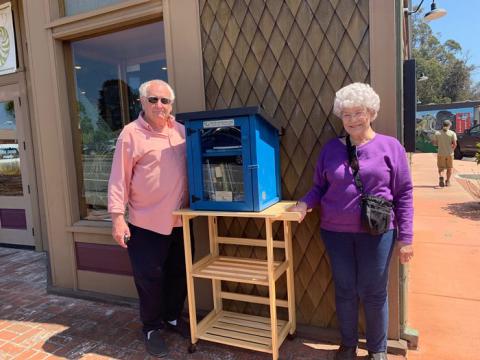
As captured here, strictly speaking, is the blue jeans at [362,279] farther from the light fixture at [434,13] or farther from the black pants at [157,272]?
the light fixture at [434,13]

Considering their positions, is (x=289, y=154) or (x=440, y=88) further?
(x=440, y=88)

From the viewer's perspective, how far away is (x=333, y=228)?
2.30 m

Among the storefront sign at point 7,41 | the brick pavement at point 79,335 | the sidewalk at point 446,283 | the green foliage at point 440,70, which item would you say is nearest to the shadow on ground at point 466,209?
the sidewalk at point 446,283

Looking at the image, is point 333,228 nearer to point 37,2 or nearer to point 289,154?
point 289,154

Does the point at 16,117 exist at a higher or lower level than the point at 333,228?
higher

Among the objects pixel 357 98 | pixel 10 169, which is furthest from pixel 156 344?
pixel 10 169

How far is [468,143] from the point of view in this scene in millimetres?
15805

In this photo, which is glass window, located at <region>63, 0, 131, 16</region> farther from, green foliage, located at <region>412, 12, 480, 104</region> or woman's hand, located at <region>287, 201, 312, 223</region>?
green foliage, located at <region>412, 12, 480, 104</region>

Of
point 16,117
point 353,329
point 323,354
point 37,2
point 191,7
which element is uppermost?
point 37,2

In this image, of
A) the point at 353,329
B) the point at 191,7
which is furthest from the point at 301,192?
the point at 191,7

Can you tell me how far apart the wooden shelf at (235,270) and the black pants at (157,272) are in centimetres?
25

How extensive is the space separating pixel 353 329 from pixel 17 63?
→ 5.26m

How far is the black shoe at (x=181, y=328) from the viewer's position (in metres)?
2.92

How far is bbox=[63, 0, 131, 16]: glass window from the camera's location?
11.4ft
